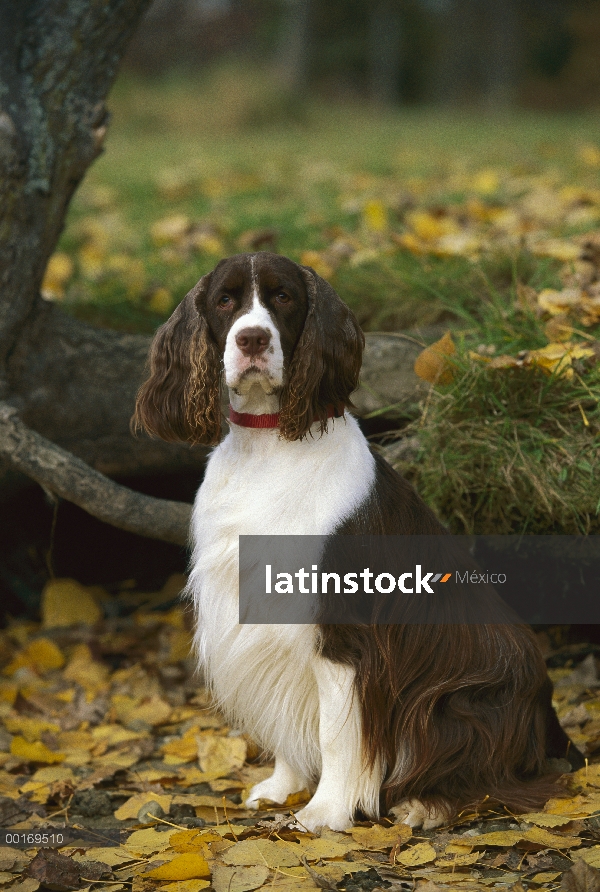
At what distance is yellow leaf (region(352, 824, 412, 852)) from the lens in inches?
108

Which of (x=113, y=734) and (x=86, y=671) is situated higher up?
(x=86, y=671)

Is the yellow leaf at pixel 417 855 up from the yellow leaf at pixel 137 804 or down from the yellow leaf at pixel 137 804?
down

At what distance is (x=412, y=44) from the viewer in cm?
2748

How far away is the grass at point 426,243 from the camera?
3643 mm

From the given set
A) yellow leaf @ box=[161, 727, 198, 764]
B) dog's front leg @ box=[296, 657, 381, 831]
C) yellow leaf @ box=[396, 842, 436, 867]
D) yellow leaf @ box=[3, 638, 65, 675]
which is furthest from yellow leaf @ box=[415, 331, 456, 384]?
yellow leaf @ box=[3, 638, 65, 675]

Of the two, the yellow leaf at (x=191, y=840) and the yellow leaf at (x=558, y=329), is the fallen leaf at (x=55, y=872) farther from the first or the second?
the yellow leaf at (x=558, y=329)

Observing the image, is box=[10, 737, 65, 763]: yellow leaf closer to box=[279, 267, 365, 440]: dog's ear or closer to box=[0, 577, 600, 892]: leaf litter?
box=[0, 577, 600, 892]: leaf litter

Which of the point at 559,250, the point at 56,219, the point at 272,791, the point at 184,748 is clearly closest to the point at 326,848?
the point at 272,791

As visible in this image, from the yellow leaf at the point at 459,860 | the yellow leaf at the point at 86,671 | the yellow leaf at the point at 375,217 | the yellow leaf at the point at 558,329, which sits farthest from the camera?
the yellow leaf at the point at 375,217

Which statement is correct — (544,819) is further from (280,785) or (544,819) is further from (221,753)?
(221,753)

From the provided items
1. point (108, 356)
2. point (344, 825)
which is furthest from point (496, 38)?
point (344, 825)

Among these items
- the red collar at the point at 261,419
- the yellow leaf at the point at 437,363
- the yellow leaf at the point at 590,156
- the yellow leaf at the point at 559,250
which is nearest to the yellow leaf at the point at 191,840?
the red collar at the point at 261,419

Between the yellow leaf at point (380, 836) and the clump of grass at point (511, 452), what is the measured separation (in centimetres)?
122

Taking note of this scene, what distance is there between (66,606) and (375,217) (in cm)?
338
